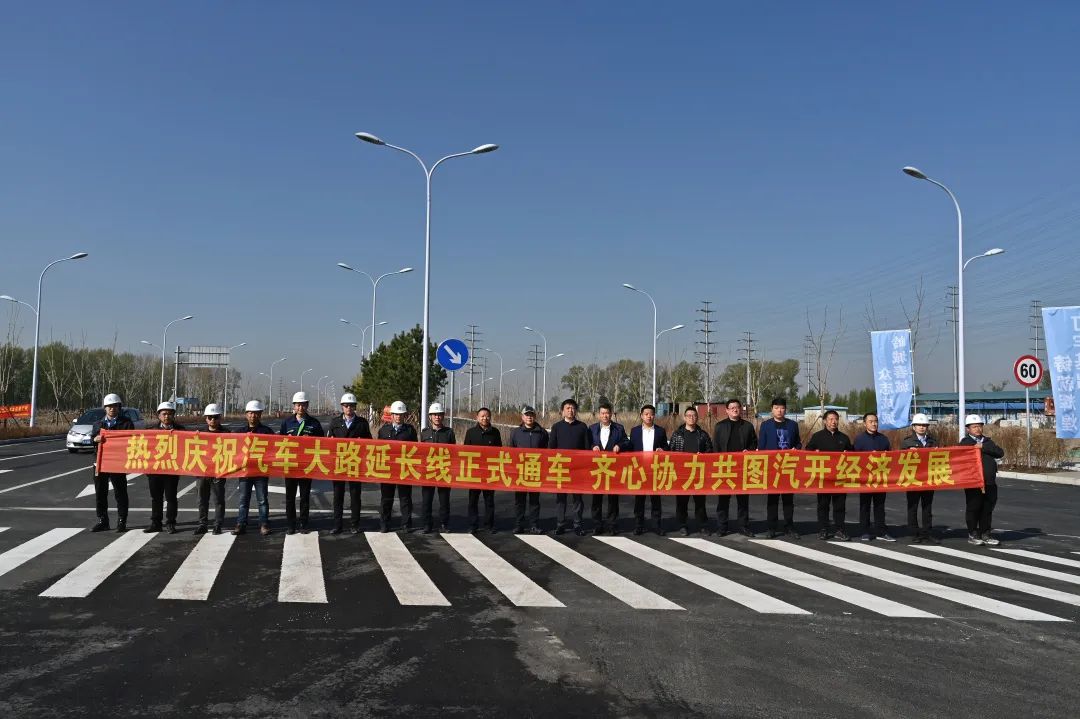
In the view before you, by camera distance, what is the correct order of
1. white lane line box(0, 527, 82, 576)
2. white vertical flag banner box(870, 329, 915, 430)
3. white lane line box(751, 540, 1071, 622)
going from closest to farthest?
white lane line box(751, 540, 1071, 622), white lane line box(0, 527, 82, 576), white vertical flag banner box(870, 329, 915, 430)

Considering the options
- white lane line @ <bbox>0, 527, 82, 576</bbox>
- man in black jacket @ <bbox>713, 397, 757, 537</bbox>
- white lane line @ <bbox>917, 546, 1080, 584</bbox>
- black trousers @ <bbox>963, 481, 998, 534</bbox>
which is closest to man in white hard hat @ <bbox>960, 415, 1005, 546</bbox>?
black trousers @ <bbox>963, 481, 998, 534</bbox>

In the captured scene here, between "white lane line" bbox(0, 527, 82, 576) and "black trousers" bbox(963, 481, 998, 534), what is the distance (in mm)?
12361

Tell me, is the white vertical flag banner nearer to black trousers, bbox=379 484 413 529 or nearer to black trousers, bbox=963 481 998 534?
black trousers, bbox=963 481 998 534

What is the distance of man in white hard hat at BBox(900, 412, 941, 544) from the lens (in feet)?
39.1

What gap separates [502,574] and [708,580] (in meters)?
2.24

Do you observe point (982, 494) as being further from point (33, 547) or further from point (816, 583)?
point (33, 547)

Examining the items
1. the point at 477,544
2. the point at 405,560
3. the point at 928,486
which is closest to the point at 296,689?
the point at 405,560

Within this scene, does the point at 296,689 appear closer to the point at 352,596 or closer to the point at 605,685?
the point at 605,685

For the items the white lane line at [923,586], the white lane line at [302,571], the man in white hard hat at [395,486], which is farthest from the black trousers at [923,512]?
the white lane line at [302,571]

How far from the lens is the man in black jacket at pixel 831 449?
12070 mm

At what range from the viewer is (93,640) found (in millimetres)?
6105

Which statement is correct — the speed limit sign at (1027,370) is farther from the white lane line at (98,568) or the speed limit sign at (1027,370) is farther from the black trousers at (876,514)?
the white lane line at (98,568)

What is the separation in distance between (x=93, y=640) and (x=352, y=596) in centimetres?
224

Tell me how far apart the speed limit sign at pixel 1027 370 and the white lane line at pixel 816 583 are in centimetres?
1726
